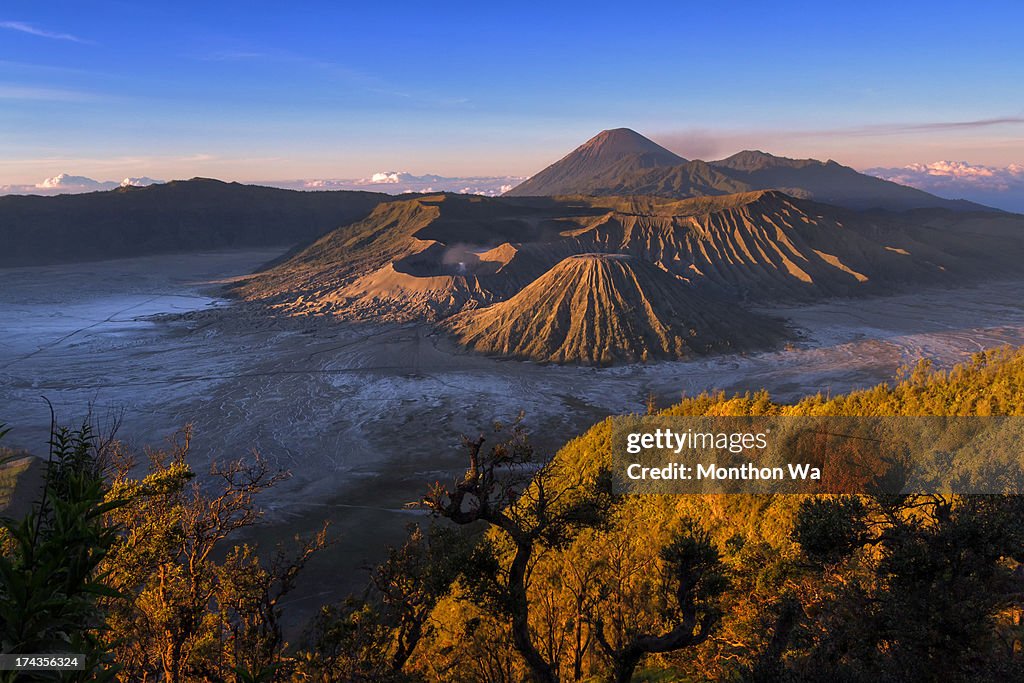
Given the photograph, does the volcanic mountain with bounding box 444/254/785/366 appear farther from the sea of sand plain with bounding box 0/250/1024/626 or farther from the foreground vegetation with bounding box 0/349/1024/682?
the foreground vegetation with bounding box 0/349/1024/682

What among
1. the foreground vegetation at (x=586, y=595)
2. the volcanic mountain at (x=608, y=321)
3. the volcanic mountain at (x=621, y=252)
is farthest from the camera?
the volcanic mountain at (x=621, y=252)

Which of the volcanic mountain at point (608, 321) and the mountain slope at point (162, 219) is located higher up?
the mountain slope at point (162, 219)

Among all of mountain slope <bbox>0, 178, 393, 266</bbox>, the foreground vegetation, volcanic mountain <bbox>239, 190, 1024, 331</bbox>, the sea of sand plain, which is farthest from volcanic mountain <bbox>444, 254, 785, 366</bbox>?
mountain slope <bbox>0, 178, 393, 266</bbox>

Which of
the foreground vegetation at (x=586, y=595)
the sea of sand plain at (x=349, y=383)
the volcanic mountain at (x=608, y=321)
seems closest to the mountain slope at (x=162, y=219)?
the sea of sand plain at (x=349, y=383)

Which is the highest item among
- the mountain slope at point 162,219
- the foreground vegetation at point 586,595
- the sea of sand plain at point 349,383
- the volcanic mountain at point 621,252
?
the mountain slope at point 162,219

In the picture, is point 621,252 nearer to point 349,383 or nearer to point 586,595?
point 349,383

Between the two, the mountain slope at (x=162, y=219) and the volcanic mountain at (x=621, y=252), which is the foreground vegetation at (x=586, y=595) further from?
the mountain slope at (x=162, y=219)
